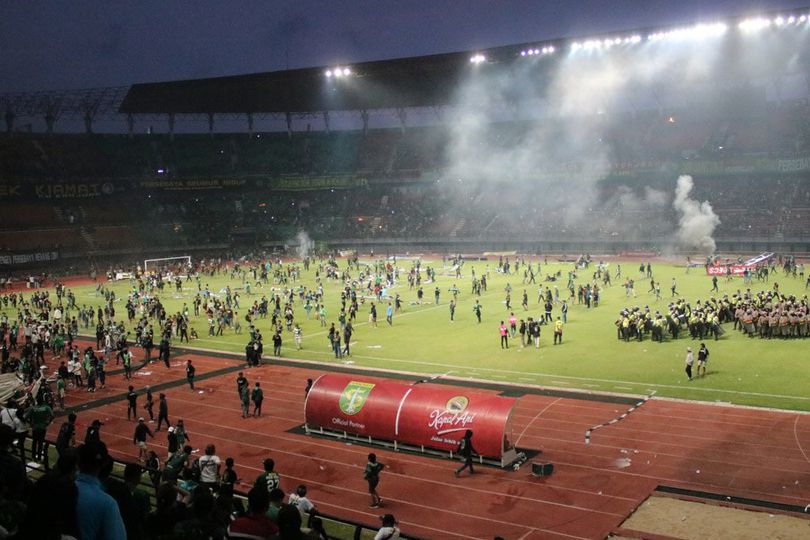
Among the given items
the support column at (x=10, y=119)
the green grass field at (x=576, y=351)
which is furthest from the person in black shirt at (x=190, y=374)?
the support column at (x=10, y=119)

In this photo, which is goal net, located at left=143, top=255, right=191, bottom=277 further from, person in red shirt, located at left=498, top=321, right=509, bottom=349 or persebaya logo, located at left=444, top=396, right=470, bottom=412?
persebaya logo, located at left=444, top=396, right=470, bottom=412

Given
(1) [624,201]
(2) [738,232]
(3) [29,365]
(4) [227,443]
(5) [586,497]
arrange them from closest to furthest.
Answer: (5) [586,497]
(4) [227,443]
(3) [29,365]
(2) [738,232]
(1) [624,201]

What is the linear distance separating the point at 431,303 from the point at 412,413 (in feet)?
99.7

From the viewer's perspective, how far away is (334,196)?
106438 millimetres

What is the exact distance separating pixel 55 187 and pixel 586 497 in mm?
79485

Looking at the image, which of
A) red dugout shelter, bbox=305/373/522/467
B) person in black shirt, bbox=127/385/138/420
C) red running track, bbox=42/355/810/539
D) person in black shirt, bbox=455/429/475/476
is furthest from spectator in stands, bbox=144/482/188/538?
person in black shirt, bbox=127/385/138/420

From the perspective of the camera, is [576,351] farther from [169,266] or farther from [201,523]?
[169,266]

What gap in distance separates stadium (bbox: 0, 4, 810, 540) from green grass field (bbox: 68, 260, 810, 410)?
0.80 ft

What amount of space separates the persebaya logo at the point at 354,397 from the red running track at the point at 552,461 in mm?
1092

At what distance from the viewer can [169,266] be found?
79312mm

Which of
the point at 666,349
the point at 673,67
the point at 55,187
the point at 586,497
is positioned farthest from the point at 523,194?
the point at 586,497

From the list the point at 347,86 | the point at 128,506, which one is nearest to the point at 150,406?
the point at 128,506

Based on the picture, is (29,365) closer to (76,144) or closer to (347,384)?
(347,384)

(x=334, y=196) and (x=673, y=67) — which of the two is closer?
(x=673, y=67)
